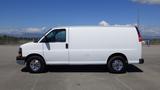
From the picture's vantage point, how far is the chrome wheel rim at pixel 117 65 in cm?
1436

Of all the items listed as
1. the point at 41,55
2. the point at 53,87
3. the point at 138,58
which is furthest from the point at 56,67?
the point at 53,87

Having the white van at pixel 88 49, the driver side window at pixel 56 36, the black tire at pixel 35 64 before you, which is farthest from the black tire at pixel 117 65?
the black tire at pixel 35 64

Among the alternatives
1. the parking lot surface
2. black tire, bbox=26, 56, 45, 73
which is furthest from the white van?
the parking lot surface

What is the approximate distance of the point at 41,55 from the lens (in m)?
14.4

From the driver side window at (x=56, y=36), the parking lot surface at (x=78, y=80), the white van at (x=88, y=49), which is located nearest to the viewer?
the parking lot surface at (x=78, y=80)

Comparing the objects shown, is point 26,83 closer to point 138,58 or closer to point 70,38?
point 70,38

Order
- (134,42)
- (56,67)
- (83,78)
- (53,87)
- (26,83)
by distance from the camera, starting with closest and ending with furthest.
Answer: (53,87), (26,83), (83,78), (134,42), (56,67)

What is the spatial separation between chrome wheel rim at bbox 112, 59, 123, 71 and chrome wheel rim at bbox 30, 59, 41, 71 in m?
3.35

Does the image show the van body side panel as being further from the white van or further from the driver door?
the driver door

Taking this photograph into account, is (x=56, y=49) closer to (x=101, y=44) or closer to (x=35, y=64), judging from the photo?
(x=35, y=64)

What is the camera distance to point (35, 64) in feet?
47.3

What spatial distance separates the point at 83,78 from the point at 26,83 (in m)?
2.43

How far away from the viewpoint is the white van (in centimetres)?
1434

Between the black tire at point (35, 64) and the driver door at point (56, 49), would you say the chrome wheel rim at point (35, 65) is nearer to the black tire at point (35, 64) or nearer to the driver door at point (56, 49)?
the black tire at point (35, 64)
